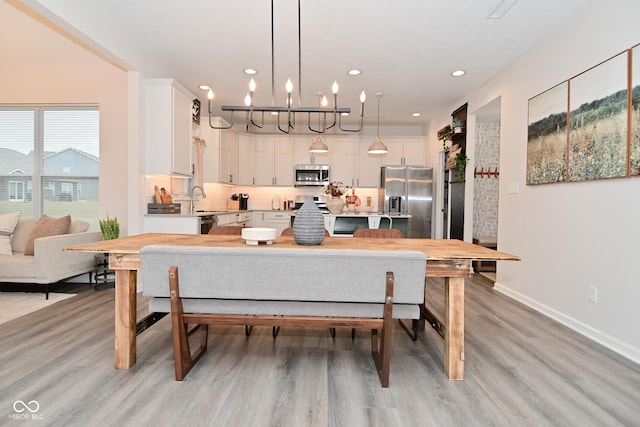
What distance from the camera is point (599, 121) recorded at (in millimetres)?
2713

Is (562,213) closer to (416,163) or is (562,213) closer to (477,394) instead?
(477,394)

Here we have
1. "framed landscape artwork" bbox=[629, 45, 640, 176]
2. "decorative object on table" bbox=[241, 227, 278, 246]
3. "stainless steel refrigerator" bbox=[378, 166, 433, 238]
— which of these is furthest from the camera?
"stainless steel refrigerator" bbox=[378, 166, 433, 238]

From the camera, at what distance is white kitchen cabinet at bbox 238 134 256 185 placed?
7.04 m

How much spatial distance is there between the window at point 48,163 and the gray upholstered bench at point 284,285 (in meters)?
3.71

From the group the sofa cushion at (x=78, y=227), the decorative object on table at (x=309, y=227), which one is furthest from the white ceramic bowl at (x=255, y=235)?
the sofa cushion at (x=78, y=227)

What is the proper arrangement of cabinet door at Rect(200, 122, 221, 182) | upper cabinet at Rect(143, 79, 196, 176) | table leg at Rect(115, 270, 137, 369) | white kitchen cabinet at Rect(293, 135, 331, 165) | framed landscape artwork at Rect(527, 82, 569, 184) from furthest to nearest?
white kitchen cabinet at Rect(293, 135, 331, 165), cabinet door at Rect(200, 122, 221, 182), upper cabinet at Rect(143, 79, 196, 176), framed landscape artwork at Rect(527, 82, 569, 184), table leg at Rect(115, 270, 137, 369)

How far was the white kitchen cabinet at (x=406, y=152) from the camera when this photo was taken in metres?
7.16

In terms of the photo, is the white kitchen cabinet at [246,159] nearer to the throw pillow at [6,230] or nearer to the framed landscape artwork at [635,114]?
the throw pillow at [6,230]

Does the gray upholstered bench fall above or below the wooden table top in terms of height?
below

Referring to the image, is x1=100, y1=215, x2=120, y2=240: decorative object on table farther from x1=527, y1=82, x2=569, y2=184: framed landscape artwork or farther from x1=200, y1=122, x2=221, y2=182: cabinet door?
x1=527, y1=82, x2=569, y2=184: framed landscape artwork

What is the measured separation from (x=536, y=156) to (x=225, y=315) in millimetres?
3374

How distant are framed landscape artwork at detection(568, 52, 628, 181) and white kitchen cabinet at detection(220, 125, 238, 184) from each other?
4.98 metres

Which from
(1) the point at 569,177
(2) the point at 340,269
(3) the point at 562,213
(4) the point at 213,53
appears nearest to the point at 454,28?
(1) the point at 569,177

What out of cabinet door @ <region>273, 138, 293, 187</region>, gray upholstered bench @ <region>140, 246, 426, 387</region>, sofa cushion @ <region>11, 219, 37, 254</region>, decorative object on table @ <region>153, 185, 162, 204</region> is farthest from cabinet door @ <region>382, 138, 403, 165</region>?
sofa cushion @ <region>11, 219, 37, 254</region>
